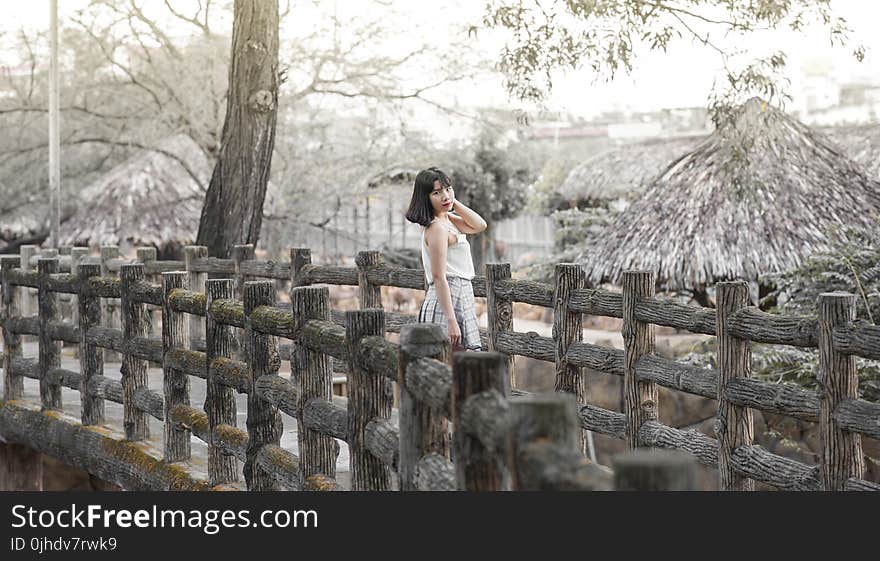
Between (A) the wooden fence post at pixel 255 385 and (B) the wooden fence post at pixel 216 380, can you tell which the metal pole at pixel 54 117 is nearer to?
(B) the wooden fence post at pixel 216 380

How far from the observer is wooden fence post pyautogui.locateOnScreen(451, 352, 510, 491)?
362cm

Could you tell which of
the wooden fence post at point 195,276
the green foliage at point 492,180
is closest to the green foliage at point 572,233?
the wooden fence post at point 195,276

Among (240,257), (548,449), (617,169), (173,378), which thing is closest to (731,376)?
(173,378)

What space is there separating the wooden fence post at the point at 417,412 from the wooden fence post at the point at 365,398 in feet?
2.15

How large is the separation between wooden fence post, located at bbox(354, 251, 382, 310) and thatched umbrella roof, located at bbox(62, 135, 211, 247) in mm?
15297

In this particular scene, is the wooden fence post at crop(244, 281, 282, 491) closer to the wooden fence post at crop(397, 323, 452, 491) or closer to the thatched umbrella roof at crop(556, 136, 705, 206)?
the wooden fence post at crop(397, 323, 452, 491)

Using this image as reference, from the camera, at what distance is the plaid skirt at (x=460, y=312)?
7.11 metres

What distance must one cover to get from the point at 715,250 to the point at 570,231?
16.9 feet

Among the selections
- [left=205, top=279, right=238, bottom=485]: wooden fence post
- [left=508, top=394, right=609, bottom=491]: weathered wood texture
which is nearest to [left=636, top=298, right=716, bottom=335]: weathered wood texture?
[left=205, top=279, right=238, bottom=485]: wooden fence post

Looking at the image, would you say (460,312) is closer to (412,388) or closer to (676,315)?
(676,315)

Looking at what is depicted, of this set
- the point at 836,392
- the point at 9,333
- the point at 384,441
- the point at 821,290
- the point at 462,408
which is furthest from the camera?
the point at 821,290

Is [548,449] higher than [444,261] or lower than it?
lower

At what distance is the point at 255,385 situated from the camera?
6637mm

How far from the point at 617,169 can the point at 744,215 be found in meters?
13.5
